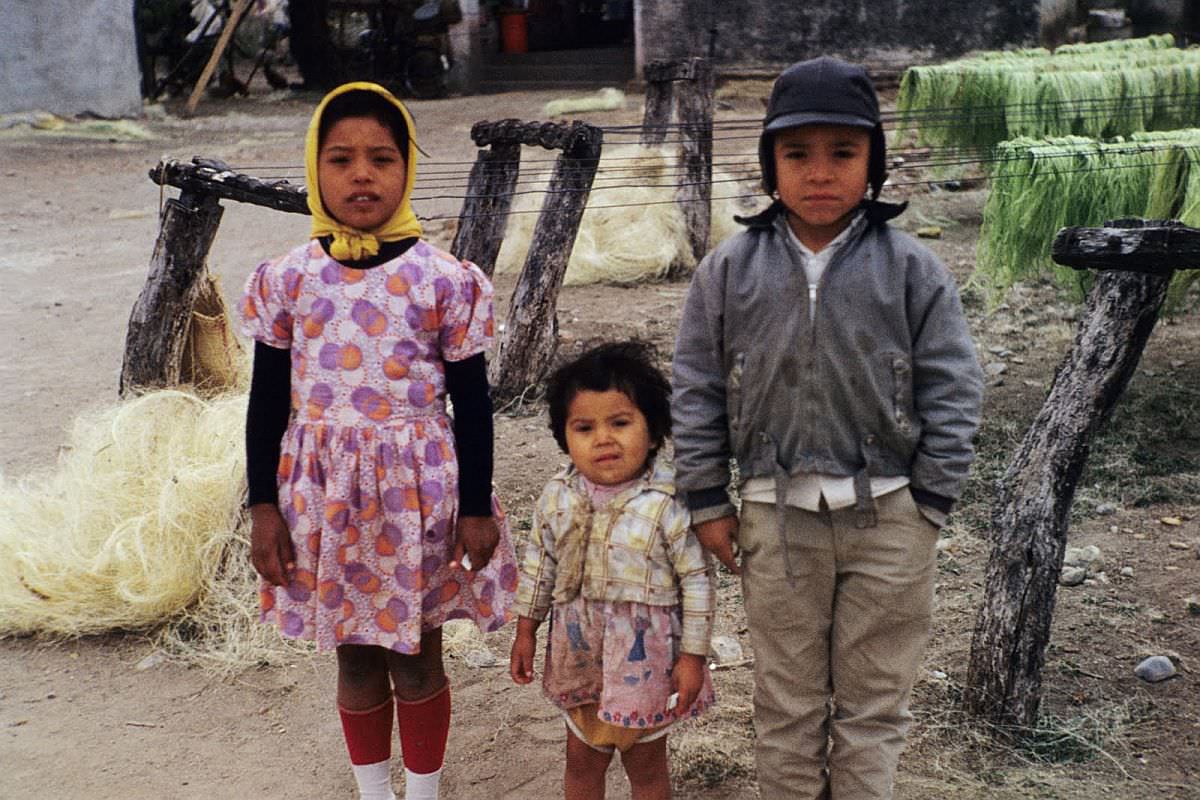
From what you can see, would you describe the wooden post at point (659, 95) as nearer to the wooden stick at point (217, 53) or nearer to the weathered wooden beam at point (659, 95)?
the weathered wooden beam at point (659, 95)

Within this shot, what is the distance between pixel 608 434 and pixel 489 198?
302 centimetres

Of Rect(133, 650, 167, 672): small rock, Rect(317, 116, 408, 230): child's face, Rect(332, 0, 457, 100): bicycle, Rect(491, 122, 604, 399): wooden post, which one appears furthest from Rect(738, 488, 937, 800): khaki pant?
Rect(332, 0, 457, 100): bicycle

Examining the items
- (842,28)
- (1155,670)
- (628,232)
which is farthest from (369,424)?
(842,28)

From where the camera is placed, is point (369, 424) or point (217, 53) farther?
point (217, 53)

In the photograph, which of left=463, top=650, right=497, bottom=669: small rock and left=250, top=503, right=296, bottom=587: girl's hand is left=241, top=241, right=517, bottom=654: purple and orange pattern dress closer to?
left=250, top=503, right=296, bottom=587: girl's hand

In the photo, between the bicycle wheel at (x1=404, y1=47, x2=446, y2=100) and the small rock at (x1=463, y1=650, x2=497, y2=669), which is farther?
the bicycle wheel at (x1=404, y1=47, x2=446, y2=100)

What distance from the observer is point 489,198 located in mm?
5113

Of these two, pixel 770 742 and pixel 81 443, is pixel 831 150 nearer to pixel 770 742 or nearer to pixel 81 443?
pixel 770 742

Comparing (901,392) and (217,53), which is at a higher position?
(217,53)

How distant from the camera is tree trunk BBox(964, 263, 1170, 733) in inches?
105

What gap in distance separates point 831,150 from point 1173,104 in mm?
4925

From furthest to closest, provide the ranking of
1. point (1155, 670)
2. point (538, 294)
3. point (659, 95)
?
point (659, 95), point (538, 294), point (1155, 670)

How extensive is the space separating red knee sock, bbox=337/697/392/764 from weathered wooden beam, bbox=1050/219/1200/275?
1.64 m

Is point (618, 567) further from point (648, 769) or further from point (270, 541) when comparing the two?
point (270, 541)
